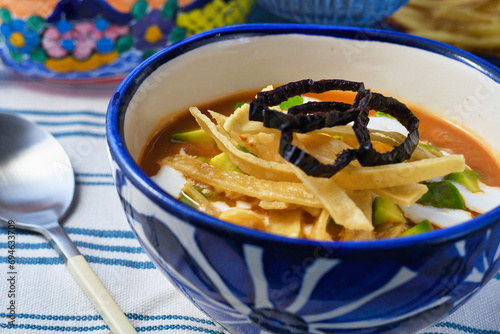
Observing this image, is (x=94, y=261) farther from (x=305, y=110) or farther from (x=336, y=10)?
(x=336, y=10)

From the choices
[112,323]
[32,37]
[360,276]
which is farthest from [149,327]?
[32,37]

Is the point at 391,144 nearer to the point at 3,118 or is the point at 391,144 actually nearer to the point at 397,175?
the point at 397,175

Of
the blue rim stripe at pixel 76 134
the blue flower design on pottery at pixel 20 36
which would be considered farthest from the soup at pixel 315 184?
the blue flower design on pottery at pixel 20 36

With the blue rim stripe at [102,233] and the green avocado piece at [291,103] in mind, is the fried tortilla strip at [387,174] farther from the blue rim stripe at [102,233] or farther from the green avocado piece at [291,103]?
the blue rim stripe at [102,233]

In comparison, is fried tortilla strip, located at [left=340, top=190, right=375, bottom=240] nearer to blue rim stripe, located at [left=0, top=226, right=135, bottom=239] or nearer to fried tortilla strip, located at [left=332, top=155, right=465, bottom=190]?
fried tortilla strip, located at [left=332, top=155, right=465, bottom=190]

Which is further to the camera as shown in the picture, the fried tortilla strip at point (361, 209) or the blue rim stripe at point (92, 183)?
the blue rim stripe at point (92, 183)
